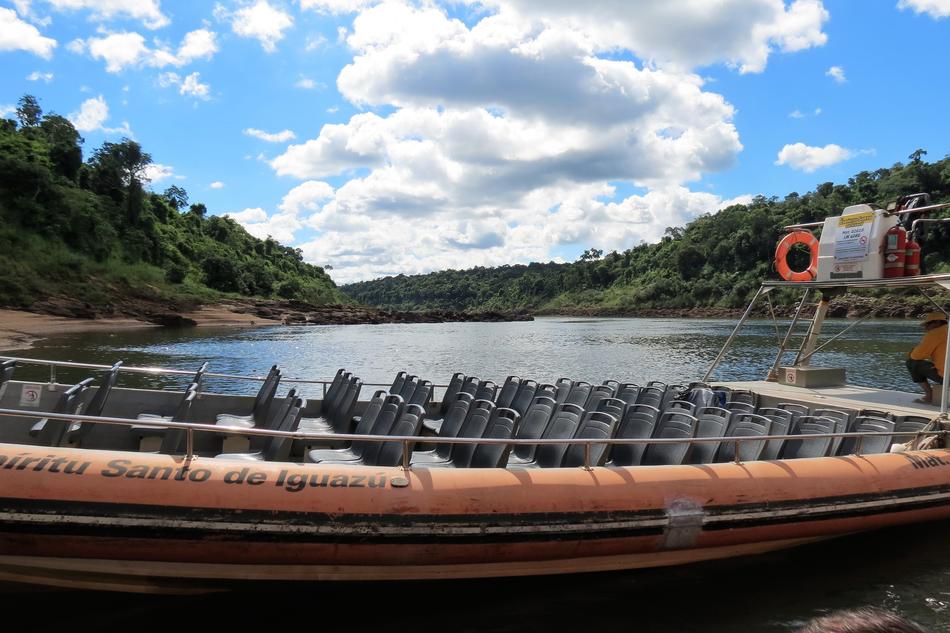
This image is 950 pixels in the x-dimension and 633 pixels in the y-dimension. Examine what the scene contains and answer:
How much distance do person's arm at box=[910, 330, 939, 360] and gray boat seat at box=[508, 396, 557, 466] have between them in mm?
5145

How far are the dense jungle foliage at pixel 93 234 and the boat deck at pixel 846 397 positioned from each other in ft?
148

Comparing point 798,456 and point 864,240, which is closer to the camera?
point 798,456

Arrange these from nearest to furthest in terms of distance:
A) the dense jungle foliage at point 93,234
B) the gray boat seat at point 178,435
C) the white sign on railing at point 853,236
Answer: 1. the gray boat seat at point 178,435
2. the white sign on railing at point 853,236
3. the dense jungle foliage at point 93,234

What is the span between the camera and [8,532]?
412 centimetres

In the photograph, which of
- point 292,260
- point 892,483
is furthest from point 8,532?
point 292,260

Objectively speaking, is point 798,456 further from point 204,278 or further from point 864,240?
point 204,278

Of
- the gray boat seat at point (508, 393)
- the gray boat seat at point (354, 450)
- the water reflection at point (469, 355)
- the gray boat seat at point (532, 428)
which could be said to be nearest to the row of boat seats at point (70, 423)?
the gray boat seat at point (354, 450)

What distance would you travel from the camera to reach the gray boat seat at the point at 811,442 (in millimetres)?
6242

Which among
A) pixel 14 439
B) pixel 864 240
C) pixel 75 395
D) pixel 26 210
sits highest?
pixel 26 210

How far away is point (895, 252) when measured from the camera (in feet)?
26.7

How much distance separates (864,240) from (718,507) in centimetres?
515

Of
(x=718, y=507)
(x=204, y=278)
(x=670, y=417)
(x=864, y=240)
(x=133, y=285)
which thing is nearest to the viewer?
(x=718, y=507)

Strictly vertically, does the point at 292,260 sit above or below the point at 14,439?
above

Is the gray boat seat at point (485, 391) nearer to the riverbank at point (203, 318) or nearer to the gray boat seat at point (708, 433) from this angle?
the gray boat seat at point (708, 433)
